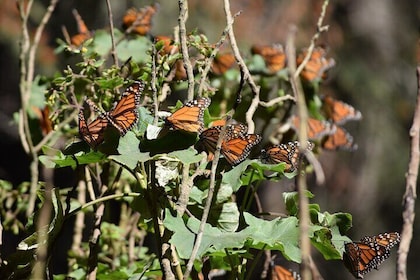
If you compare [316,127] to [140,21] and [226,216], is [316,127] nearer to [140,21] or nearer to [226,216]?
[140,21]

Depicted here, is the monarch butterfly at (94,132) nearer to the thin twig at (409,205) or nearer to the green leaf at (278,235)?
the green leaf at (278,235)

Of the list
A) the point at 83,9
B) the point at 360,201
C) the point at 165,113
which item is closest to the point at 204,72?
the point at 165,113

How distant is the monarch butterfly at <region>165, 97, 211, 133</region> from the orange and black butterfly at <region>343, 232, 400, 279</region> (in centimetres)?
23

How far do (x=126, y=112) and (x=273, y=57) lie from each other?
68 cm

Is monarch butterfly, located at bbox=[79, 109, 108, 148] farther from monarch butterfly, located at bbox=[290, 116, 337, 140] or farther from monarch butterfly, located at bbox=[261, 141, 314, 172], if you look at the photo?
monarch butterfly, located at bbox=[290, 116, 337, 140]

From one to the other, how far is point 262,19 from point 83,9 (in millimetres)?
1157

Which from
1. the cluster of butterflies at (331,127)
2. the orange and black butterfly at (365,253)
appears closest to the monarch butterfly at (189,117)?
the orange and black butterfly at (365,253)

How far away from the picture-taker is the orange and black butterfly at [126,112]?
0.86m

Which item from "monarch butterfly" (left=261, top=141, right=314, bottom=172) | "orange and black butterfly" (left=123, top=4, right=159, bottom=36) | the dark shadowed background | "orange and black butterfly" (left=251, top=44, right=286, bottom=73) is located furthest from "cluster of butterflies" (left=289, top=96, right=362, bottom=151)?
the dark shadowed background

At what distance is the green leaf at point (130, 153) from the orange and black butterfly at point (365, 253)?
266 millimetres

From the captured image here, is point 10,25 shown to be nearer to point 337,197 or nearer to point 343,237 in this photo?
point 337,197

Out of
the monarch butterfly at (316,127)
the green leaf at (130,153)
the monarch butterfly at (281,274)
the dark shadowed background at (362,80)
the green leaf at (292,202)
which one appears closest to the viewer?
the green leaf at (130,153)

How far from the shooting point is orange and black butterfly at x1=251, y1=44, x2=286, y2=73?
1512mm

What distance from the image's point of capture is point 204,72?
92cm
